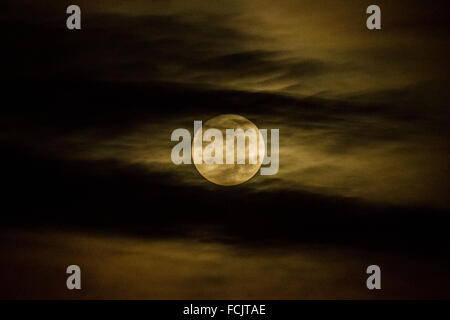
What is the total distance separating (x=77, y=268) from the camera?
250 cm

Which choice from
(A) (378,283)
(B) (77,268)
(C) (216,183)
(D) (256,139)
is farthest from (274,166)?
(B) (77,268)

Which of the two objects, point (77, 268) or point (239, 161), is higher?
point (239, 161)

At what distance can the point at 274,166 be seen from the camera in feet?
8.18

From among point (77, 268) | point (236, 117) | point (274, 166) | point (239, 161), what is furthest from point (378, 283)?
point (77, 268)

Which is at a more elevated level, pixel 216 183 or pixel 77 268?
pixel 216 183

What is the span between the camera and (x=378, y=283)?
2.56 m

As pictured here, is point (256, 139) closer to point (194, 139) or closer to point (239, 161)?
point (239, 161)

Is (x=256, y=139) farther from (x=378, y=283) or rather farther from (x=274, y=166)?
(x=378, y=283)

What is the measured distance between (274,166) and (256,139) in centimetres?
21
